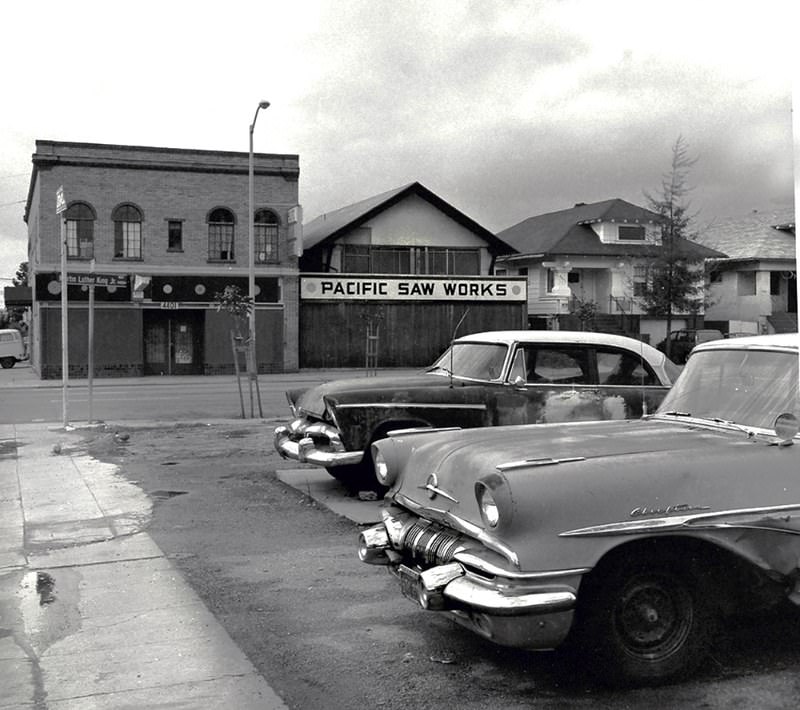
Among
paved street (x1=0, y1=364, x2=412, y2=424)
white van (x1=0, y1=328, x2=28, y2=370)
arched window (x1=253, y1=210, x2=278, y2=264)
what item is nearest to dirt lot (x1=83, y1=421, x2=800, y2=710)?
paved street (x1=0, y1=364, x2=412, y2=424)

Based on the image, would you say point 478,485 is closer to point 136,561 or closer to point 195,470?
point 136,561

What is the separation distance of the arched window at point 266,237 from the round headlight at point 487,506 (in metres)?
33.7

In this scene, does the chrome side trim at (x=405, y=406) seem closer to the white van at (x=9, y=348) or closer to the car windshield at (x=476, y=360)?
the car windshield at (x=476, y=360)

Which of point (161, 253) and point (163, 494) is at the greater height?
point (161, 253)

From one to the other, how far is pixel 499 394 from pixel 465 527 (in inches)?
178

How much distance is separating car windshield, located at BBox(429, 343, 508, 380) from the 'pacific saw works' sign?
2900 cm

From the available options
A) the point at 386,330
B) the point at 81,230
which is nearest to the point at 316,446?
the point at 81,230

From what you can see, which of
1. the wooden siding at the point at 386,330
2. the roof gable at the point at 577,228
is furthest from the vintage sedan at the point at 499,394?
the roof gable at the point at 577,228

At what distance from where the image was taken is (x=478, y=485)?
440 centimetres

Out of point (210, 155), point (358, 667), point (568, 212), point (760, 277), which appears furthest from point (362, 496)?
point (568, 212)

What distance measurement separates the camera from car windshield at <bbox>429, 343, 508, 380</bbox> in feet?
30.2

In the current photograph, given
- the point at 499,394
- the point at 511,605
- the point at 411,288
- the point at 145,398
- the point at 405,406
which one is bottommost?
the point at 145,398

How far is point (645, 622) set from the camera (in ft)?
14.2

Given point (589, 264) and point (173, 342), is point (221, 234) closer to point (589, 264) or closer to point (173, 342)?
point (173, 342)
